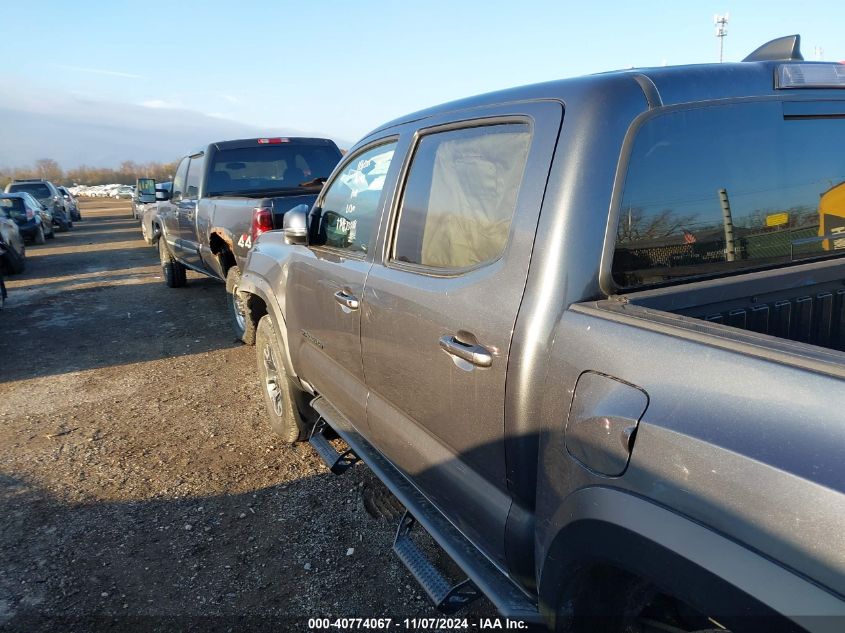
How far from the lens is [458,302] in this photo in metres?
2.10

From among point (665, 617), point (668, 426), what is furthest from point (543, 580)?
point (668, 426)

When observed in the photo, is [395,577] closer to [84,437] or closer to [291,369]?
[291,369]

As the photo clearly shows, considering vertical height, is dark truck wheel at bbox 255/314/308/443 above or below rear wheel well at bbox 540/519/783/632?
below

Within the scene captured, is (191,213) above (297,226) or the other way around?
the other way around

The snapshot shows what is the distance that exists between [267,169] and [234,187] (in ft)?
1.53

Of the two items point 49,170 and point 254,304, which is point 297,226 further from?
point 49,170

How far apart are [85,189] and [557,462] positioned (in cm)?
8108

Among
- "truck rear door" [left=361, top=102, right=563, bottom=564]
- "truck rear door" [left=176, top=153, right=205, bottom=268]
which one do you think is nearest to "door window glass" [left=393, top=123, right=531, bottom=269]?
"truck rear door" [left=361, top=102, right=563, bottom=564]

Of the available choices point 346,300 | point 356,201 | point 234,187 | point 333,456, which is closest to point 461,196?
point 346,300

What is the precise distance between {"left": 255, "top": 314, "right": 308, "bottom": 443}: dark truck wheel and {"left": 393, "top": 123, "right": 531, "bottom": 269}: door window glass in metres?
1.79

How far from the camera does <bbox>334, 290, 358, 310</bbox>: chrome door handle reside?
284cm

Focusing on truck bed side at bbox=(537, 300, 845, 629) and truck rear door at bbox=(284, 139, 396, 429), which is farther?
→ truck rear door at bbox=(284, 139, 396, 429)

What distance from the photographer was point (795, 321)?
2.21m

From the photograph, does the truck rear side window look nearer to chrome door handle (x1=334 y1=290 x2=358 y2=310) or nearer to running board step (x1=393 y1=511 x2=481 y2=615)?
running board step (x1=393 y1=511 x2=481 y2=615)
